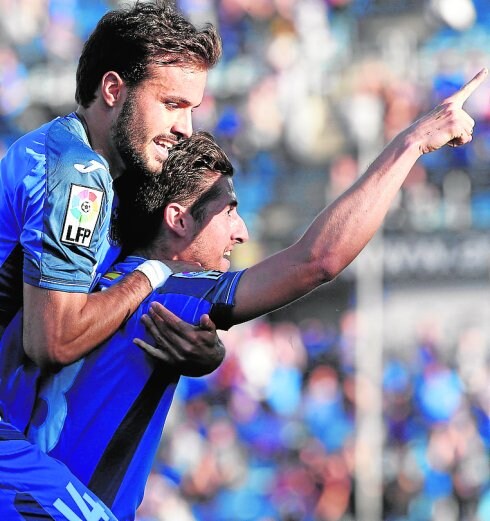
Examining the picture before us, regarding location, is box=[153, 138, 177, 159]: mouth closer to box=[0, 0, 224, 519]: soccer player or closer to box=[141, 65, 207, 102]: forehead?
box=[0, 0, 224, 519]: soccer player

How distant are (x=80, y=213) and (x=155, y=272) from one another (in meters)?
0.41

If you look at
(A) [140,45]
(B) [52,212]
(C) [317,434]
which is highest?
(A) [140,45]

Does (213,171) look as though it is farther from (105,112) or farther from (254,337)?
(254,337)

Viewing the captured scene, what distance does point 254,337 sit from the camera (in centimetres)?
1130

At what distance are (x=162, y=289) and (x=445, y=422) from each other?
7230mm

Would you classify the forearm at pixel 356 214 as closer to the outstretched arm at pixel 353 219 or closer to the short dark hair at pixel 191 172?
the outstretched arm at pixel 353 219

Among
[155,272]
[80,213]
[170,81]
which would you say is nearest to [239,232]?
[155,272]

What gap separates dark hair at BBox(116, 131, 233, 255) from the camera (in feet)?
12.6

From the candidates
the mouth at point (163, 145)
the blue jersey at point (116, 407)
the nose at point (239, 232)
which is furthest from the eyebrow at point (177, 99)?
the blue jersey at point (116, 407)

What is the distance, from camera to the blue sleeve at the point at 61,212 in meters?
3.25

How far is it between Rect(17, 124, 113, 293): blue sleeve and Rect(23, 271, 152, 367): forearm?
4 cm

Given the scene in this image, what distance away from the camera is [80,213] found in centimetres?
327

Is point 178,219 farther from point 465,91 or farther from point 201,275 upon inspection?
point 465,91

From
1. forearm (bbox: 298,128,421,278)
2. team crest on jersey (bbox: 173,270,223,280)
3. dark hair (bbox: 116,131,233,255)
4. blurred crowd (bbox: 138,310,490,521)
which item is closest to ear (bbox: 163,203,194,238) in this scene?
dark hair (bbox: 116,131,233,255)
